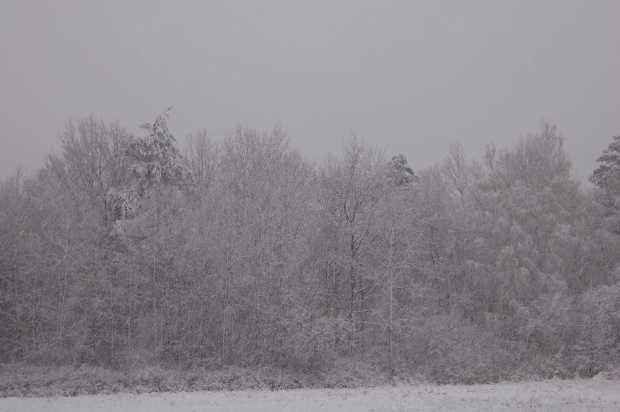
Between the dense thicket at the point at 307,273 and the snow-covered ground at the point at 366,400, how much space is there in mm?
3074

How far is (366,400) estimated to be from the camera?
582 inches

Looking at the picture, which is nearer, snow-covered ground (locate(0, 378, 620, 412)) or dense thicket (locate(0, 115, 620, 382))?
snow-covered ground (locate(0, 378, 620, 412))

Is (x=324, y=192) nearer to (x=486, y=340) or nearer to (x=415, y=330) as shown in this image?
(x=415, y=330)

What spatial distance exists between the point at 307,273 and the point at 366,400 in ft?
31.5

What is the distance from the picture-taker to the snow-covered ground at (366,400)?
1322 centimetres

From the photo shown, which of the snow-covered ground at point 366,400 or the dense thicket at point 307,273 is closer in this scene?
the snow-covered ground at point 366,400

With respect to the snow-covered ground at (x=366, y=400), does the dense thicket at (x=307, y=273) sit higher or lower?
higher

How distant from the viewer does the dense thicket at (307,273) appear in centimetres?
2081

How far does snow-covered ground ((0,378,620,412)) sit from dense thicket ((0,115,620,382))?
3.07 m

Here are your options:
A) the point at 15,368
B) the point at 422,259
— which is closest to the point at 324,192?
the point at 422,259

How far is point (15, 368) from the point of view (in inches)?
750

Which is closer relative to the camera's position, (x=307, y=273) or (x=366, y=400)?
(x=366, y=400)

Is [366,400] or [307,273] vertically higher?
[307,273]

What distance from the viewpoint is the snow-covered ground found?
1322cm
